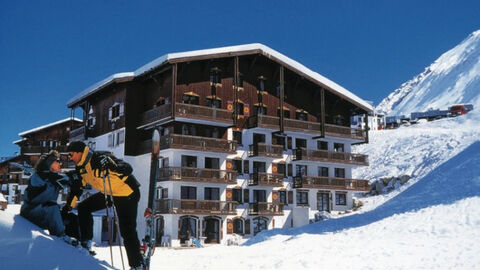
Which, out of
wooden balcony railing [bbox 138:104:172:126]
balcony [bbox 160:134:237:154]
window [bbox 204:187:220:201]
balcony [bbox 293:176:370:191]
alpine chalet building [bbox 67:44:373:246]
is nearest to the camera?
balcony [bbox 160:134:237:154]

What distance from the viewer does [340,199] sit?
39.9 metres

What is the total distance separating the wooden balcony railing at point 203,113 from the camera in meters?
31.0

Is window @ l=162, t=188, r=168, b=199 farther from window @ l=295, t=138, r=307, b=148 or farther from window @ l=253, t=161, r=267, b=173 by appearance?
window @ l=295, t=138, r=307, b=148

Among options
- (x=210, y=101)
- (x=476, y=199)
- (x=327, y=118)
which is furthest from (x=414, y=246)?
(x=327, y=118)

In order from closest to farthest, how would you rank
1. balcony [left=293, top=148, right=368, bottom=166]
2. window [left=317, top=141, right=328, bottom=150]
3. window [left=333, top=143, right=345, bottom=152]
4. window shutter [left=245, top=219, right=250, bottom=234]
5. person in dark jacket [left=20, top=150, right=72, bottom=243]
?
person in dark jacket [left=20, top=150, right=72, bottom=243] → window shutter [left=245, top=219, right=250, bottom=234] → balcony [left=293, top=148, right=368, bottom=166] → window [left=317, top=141, right=328, bottom=150] → window [left=333, top=143, right=345, bottom=152]

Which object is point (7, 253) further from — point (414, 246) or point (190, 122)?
point (190, 122)

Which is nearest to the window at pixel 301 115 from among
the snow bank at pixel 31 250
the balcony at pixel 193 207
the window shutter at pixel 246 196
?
the window shutter at pixel 246 196

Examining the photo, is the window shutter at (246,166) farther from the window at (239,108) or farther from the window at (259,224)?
the window at (239,108)

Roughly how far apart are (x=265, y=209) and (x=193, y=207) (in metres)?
6.04

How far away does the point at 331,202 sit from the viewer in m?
39.1

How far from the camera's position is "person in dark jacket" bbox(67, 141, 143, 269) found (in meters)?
6.26

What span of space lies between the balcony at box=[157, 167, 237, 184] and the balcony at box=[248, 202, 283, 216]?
2.58m

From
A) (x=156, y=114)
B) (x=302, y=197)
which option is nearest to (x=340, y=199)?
(x=302, y=197)

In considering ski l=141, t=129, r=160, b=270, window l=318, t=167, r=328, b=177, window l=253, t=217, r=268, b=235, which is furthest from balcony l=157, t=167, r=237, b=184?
ski l=141, t=129, r=160, b=270
